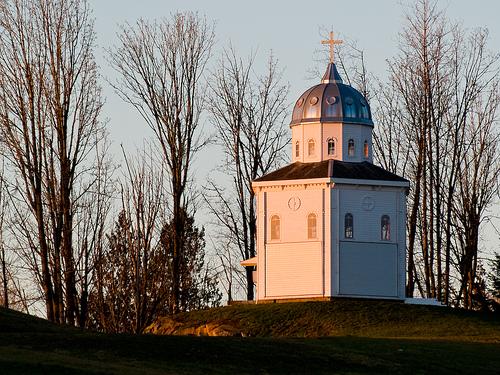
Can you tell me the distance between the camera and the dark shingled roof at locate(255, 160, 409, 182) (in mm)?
63438

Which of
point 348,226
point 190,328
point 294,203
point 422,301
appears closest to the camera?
point 190,328

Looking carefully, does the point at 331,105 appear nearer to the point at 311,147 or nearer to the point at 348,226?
the point at 311,147

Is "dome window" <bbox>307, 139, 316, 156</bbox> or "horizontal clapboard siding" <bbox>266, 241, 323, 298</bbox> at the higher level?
"dome window" <bbox>307, 139, 316, 156</bbox>

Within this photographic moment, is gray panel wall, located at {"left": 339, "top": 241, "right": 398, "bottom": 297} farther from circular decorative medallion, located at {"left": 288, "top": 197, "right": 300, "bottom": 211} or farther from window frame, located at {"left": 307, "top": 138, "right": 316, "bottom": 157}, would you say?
window frame, located at {"left": 307, "top": 138, "right": 316, "bottom": 157}

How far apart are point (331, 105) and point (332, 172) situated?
155 inches

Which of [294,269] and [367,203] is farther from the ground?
[367,203]

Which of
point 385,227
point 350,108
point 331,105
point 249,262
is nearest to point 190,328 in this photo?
point 249,262

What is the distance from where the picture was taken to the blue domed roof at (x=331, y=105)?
65.8 m

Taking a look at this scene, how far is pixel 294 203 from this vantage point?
63750 mm

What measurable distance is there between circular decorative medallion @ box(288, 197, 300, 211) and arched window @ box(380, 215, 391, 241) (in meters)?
3.61

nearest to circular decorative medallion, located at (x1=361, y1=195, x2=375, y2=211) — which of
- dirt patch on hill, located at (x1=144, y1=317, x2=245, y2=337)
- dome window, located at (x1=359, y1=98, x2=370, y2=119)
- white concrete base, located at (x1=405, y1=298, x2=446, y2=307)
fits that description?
white concrete base, located at (x1=405, y1=298, x2=446, y2=307)

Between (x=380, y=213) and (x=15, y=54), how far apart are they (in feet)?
54.8

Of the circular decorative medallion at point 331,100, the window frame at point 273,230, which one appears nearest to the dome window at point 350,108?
the circular decorative medallion at point 331,100

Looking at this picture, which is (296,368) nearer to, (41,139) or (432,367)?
(432,367)
